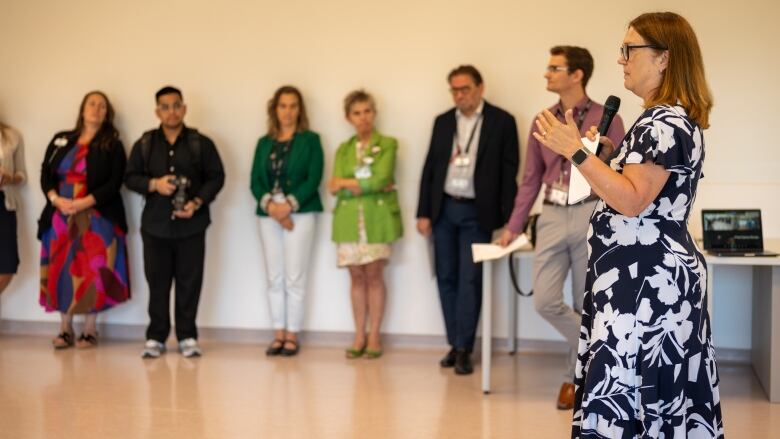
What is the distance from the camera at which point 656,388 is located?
2516 mm

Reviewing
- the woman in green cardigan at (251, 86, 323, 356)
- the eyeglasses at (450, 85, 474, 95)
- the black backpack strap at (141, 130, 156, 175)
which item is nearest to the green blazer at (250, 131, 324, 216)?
the woman in green cardigan at (251, 86, 323, 356)

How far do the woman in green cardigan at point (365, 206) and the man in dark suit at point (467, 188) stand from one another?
0.33 m

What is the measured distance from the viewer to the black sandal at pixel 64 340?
20.5ft

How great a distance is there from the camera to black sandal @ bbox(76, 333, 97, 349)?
20.5 feet

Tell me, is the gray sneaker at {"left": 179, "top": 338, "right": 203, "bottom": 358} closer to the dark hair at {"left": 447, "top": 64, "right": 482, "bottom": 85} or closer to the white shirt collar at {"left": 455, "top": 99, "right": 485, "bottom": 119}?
the white shirt collar at {"left": 455, "top": 99, "right": 485, "bottom": 119}

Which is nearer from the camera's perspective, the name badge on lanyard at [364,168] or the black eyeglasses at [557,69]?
the black eyeglasses at [557,69]

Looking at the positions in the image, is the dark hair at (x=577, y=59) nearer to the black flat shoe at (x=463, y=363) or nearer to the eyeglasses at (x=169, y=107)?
the black flat shoe at (x=463, y=363)

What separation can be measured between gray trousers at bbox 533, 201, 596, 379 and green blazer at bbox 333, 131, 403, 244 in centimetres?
131

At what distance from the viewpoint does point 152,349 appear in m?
5.93

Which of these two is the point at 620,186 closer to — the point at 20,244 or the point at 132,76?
the point at 132,76

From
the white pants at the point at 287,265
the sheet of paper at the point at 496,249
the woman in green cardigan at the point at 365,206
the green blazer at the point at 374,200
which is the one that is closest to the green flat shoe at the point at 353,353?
the woman in green cardigan at the point at 365,206

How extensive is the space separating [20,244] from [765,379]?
520 cm

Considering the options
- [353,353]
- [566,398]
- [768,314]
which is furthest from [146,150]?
[768,314]

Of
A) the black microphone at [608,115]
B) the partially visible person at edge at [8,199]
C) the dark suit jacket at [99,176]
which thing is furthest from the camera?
the partially visible person at edge at [8,199]
